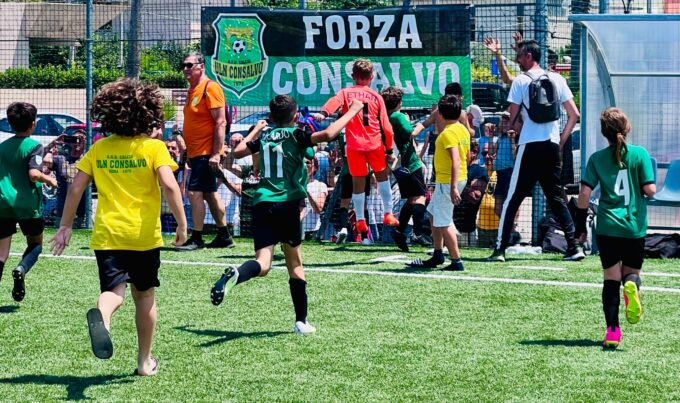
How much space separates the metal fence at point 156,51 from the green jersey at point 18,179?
16.5 ft

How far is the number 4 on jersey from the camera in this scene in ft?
22.9

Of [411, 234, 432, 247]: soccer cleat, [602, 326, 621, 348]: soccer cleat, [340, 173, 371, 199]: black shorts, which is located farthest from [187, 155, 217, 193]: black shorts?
[602, 326, 621, 348]: soccer cleat

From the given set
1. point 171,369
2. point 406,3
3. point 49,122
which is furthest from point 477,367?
point 49,122

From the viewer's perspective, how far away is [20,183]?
8.48 meters

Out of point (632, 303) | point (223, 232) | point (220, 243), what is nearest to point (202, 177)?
point (223, 232)

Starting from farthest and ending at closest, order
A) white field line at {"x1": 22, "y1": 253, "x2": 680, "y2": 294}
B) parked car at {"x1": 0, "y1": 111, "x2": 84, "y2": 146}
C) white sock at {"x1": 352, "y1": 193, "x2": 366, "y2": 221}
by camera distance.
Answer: parked car at {"x1": 0, "y1": 111, "x2": 84, "y2": 146}, white sock at {"x1": 352, "y1": 193, "x2": 366, "y2": 221}, white field line at {"x1": 22, "y1": 253, "x2": 680, "y2": 294}

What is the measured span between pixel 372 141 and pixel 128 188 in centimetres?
569

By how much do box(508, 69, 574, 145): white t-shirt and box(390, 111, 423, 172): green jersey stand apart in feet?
4.44

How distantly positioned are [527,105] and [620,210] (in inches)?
157

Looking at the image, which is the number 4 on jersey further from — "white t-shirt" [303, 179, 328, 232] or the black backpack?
"white t-shirt" [303, 179, 328, 232]

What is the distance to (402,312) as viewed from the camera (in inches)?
324

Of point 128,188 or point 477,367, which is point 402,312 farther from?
point 128,188

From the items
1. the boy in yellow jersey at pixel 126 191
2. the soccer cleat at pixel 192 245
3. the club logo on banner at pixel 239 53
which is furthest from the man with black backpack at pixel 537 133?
the boy in yellow jersey at pixel 126 191

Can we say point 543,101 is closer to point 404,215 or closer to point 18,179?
point 404,215
